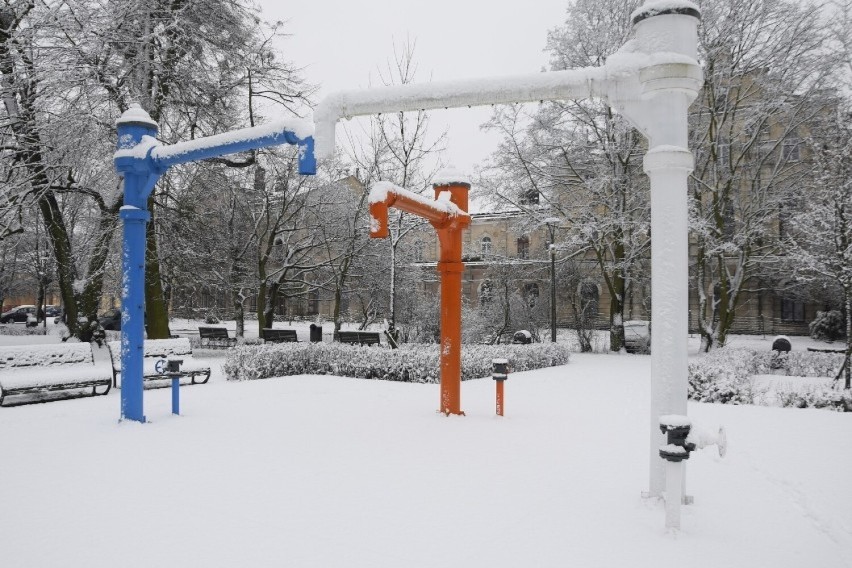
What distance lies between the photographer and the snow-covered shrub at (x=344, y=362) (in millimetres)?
12930

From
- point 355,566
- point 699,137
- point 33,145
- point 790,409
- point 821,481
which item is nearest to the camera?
point 355,566

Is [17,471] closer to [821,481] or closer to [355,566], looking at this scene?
[355,566]

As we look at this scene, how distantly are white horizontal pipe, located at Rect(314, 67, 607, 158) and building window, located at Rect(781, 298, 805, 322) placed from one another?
34987 millimetres

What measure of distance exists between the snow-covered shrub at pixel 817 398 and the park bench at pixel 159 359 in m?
11.0

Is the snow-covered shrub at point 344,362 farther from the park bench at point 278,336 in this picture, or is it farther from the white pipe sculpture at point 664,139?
the white pipe sculpture at point 664,139

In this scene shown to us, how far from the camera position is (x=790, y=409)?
9.70m

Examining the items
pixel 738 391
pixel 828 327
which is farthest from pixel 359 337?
A: pixel 828 327

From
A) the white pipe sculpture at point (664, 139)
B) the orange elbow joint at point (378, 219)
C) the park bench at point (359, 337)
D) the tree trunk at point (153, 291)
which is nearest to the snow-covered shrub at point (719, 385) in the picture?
the white pipe sculpture at point (664, 139)

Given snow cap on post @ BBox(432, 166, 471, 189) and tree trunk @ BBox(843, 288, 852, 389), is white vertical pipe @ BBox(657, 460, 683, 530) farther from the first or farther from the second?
tree trunk @ BBox(843, 288, 852, 389)

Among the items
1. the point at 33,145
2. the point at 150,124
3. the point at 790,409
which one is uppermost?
the point at 33,145

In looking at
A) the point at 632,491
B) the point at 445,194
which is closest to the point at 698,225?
the point at 445,194

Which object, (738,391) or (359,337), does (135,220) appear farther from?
(359,337)

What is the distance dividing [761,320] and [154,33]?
34078 mm

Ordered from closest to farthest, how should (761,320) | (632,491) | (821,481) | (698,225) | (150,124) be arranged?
(632,491) → (821,481) → (150,124) → (698,225) → (761,320)
